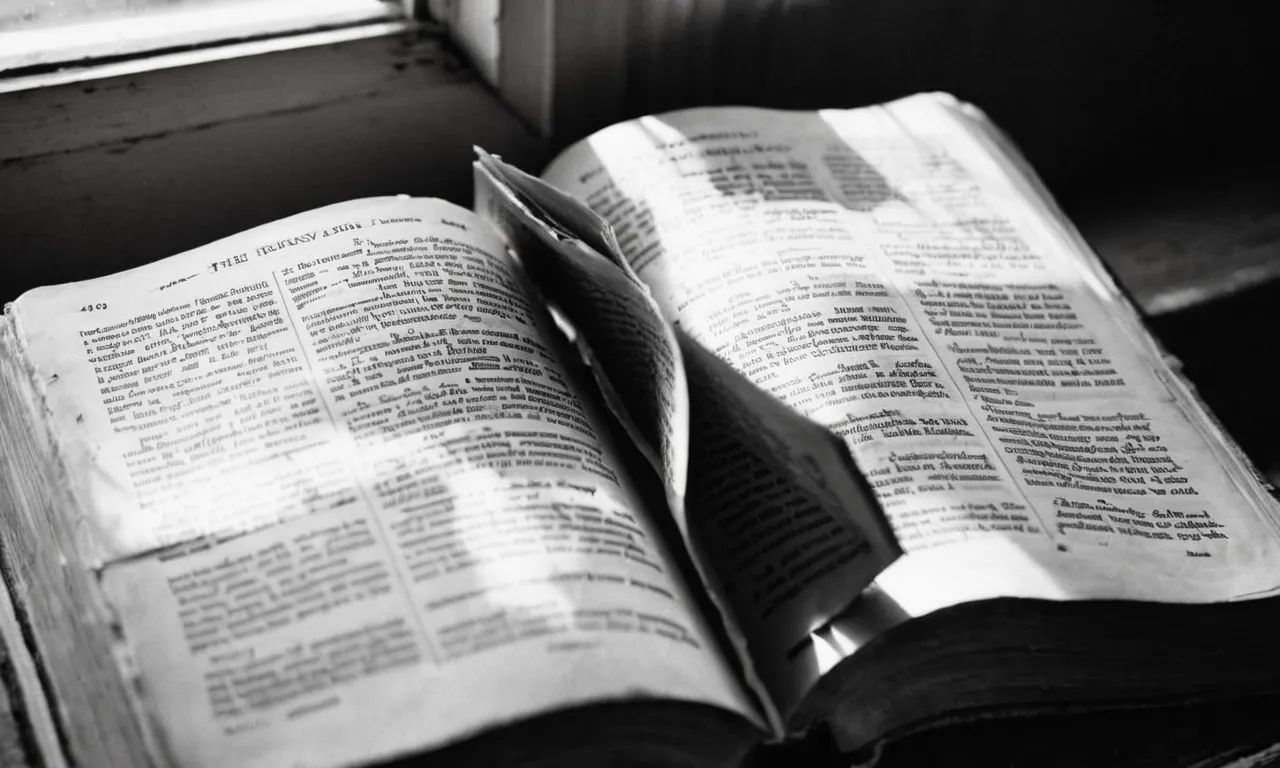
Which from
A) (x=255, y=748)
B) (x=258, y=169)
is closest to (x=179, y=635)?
(x=255, y=748)

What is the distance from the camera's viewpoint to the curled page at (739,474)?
47 cm

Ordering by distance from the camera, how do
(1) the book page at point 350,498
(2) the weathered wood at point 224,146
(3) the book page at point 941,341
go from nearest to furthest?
(1) the book page at point 350,498, (3) the book page at point 941,341, (2) the weathered wood at point 224,146

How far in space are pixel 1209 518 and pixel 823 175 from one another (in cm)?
30

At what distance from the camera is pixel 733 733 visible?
46 cm

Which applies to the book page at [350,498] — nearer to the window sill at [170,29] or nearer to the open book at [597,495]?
the open book at [597,495]

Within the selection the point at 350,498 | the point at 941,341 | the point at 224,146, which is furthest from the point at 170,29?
the point at 941,341

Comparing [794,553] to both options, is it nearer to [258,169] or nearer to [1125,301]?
[1125,301]

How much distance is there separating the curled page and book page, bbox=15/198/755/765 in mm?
30

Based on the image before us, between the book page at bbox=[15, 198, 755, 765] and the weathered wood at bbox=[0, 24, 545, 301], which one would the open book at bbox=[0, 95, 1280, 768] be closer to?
the book page at bbox=[15, 198, 755, 765]

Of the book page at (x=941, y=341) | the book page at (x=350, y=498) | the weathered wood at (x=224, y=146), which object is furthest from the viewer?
the weathered wood at (x=224, y=146)

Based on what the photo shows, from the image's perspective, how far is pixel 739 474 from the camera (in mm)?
543

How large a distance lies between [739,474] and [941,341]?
0.51ft

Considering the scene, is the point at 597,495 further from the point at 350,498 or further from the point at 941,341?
the point at 941,341

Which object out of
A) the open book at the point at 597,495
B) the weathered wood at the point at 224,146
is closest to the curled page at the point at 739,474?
the open book at the point at 597,495
